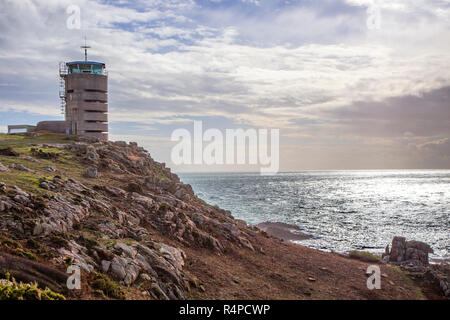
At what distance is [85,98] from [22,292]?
46859mm

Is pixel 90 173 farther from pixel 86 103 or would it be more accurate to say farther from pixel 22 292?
pixel 86 103

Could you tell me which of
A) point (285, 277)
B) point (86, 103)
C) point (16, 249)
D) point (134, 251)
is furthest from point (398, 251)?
point (86, 103)

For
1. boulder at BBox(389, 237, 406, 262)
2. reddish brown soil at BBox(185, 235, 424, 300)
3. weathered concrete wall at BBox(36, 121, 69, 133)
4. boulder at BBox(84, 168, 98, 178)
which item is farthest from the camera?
weathered concrete wall at BBox(36, 121, 69, 133)

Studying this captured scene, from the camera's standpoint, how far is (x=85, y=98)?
51.5 meters

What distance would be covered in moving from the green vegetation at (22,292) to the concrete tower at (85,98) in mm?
44935

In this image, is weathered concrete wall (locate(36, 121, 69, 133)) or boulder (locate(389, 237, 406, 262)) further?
weathered concrete wall (locate(36, 121, 69, 133))

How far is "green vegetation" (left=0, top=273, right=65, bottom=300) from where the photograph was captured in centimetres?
931

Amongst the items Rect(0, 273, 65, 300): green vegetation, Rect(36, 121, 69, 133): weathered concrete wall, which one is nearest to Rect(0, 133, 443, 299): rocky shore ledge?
Rect(0, 273, 65, 300): green vegetation

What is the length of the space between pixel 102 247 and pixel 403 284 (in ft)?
66.4

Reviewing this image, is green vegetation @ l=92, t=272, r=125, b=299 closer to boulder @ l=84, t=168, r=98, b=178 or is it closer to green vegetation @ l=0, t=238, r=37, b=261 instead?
green vegetation @ l=0, t=238, r=37, b=261

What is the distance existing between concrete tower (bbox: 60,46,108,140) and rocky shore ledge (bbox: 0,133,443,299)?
878 inches

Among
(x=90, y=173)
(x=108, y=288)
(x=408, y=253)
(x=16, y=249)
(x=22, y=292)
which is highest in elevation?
(x=90, y=173)

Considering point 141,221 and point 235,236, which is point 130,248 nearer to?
point 141,221
